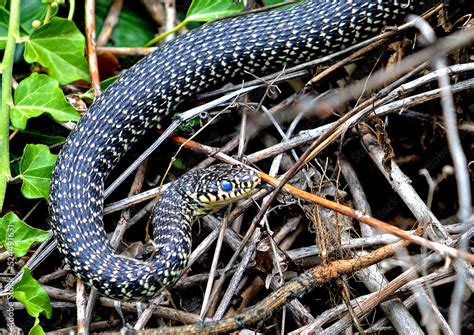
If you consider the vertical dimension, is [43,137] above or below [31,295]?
above

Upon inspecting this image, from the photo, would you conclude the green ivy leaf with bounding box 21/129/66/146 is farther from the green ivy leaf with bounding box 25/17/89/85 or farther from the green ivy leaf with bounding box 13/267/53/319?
the green ivy leaf with bounding box 13/267/53/319

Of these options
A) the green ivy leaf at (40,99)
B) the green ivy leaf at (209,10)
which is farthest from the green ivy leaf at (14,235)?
the green ivy leaf at (209,10)

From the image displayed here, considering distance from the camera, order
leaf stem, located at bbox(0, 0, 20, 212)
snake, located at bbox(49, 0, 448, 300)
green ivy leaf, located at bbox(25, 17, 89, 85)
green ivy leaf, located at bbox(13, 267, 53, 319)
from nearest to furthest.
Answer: green ivy leaf, located at bbox(13, 267, 53, 319) → snake, located at bbox(49, 0, 448, 300) → leaf stem, located at bbox(0, 0, 20, 212) → green ivy leaf, located at bbox(25, 17, 89, 85)

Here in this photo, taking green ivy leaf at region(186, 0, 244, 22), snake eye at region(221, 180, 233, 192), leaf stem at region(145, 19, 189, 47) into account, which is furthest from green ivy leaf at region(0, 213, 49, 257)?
green ivy leaf at region(186, 0, 244, 22)

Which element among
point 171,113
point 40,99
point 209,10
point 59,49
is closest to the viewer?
point 40,99

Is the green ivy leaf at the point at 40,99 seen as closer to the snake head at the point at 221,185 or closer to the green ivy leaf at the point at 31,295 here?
the snake head at the point at 221,185

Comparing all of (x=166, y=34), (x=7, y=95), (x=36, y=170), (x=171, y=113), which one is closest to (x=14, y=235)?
(x=36, y=170)

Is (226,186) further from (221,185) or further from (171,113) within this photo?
(171,113)

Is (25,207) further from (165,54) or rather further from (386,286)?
(386,286)
